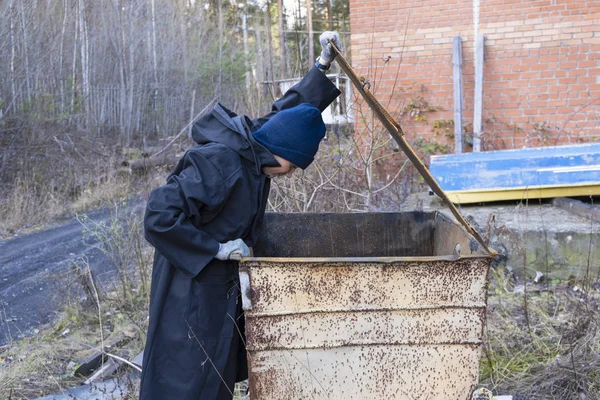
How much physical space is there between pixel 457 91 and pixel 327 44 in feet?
19.1

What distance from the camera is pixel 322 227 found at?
3.33m

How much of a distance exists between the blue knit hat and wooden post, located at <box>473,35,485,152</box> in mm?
6151

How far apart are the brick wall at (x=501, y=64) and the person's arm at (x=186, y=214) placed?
5628 mm

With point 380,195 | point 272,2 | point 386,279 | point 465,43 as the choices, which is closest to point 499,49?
point 465,43

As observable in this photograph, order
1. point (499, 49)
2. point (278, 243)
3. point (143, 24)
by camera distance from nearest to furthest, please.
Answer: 1. point (278, 243)
2. point (499, 49)
3. point (143, 24)

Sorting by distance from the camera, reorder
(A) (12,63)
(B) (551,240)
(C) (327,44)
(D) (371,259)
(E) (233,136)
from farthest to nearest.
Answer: (A) (12,63) < (B) (551,240) < (C) (327,44) < (E) (233,136) < (D) (371,259)

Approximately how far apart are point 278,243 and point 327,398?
44.0 inches

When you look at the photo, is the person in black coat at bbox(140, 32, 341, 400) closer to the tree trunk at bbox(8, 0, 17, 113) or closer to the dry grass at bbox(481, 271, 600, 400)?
the dry grass at bbox(481, 271, 600, 400)

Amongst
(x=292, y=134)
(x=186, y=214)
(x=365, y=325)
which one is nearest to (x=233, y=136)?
(x=292, y=134)

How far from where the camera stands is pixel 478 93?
8.16m

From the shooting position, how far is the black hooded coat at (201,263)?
7.44 ft

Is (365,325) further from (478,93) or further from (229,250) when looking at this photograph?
(478,93)

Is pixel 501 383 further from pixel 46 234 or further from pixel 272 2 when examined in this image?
pixel 272 2

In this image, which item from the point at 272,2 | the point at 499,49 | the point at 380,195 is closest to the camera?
the point at 380,195
